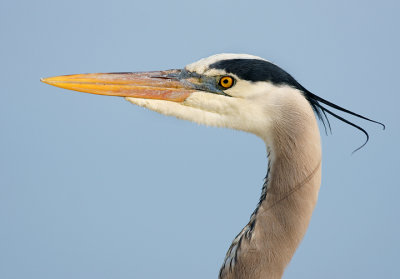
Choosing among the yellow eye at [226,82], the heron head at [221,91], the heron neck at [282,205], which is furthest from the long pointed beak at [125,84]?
the heron neck at [282,205]

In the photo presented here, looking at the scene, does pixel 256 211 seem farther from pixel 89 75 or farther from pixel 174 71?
pixel 89 75

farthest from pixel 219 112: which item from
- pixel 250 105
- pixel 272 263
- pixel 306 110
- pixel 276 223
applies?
pixel 272 263

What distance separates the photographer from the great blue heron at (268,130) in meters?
1.62

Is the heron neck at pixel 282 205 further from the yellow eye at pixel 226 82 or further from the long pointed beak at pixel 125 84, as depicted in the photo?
the long pointed beak at pixel 125 84

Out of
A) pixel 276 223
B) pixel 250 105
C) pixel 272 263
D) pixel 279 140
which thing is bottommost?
pixel 272 263

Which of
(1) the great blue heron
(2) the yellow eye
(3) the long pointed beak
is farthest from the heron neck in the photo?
(3) the long pointed beak

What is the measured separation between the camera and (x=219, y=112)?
171 cm

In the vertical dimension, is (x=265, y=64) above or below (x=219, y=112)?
above

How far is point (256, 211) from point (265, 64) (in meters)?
0.43

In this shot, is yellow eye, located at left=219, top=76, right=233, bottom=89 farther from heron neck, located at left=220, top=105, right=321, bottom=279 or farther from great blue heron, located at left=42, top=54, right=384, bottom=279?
heron neck, located at left=220, top=105, right=321, bottom=279

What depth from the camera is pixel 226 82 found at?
1.67m

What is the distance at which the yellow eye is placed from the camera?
5.45 ft


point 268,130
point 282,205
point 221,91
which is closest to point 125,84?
point 221,91

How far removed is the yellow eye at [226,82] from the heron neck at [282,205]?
7.7 inches
